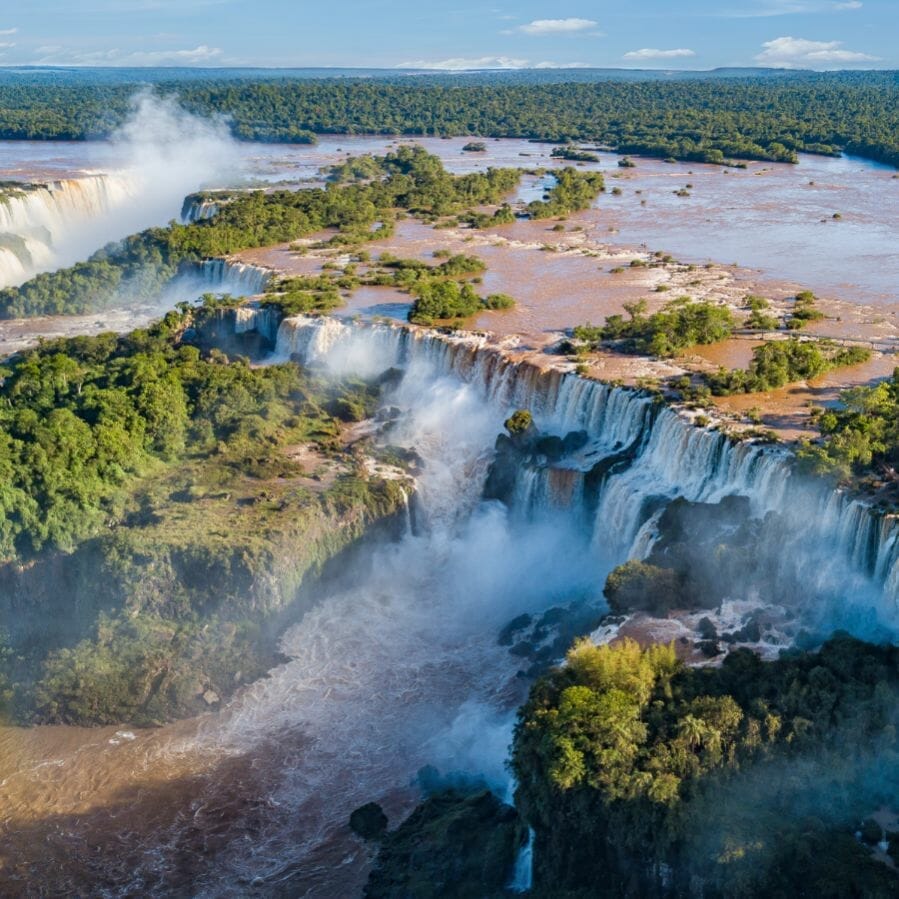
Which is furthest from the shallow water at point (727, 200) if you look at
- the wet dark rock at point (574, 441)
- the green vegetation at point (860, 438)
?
the wet dark rock at point (574, 441)

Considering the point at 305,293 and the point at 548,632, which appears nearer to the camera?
the point at 548,632

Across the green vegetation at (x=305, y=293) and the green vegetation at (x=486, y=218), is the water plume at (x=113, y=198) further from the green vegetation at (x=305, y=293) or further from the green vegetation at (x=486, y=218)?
the green vegetation at (x=486, y=218)

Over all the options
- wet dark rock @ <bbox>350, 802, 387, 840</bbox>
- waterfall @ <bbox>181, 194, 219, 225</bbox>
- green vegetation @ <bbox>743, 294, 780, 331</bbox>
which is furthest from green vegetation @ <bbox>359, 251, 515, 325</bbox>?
wet dark rock @ <bbox>350, 802, 387, 840</bbox>

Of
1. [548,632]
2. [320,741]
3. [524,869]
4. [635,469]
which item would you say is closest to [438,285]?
[635,469]

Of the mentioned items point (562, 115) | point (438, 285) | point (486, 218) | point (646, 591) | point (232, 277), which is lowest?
point (646, 591)

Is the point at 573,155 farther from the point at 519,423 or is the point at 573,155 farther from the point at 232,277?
the point at 519,423

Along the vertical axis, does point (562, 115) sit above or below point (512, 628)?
above
